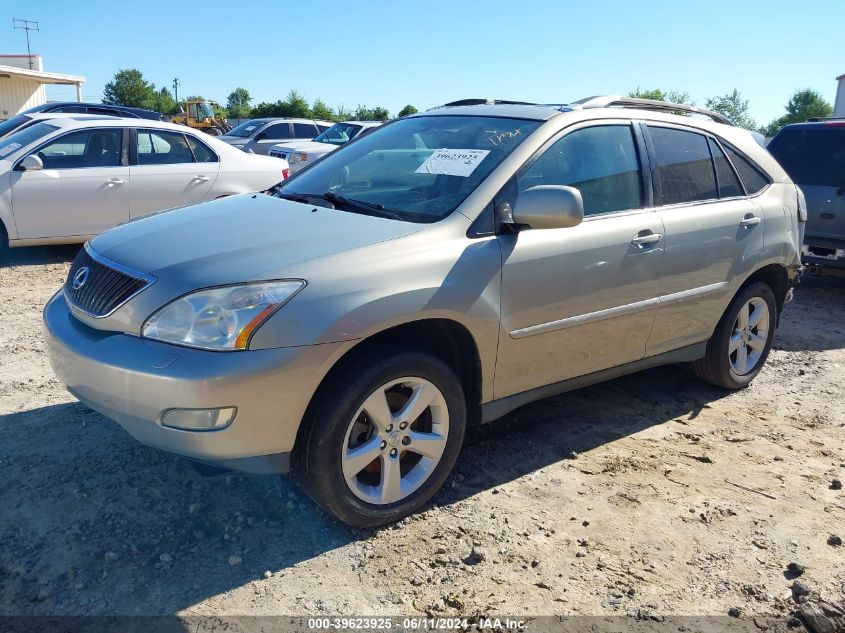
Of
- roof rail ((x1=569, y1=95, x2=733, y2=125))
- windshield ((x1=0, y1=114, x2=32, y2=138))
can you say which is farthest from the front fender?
windshield ((x1=0, y1=114, x2=32, y2=138))

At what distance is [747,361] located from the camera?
500 cm

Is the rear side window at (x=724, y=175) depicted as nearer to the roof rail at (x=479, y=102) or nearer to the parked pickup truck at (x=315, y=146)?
the roof rail at (x=479, y=102)

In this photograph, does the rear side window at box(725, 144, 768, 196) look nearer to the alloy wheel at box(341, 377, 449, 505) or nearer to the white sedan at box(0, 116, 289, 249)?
the alloy wheel at box(341, 377, 449, 505)

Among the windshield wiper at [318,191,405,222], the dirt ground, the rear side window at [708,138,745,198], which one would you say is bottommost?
the dirt ground

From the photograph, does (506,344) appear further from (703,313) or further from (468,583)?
(703,313)

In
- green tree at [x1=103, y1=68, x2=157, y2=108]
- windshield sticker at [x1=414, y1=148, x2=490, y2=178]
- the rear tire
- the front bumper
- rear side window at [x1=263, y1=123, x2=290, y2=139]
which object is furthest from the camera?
green tree at [x1=103, y1=68, x2=157, y2=108]

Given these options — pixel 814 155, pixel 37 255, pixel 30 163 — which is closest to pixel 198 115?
pixel 37 255

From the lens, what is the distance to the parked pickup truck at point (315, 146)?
1480cm

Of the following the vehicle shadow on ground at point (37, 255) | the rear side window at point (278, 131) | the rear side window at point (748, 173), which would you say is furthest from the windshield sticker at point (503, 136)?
the rear side window at point (278, 131)

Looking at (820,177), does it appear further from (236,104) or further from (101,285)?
(236,104)

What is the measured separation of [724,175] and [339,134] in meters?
14.0

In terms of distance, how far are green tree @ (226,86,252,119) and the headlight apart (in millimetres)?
69662

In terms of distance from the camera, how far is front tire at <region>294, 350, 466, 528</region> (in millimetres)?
2871

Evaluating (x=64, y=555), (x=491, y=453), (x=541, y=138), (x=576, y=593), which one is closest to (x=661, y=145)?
(x=541, y=138)
